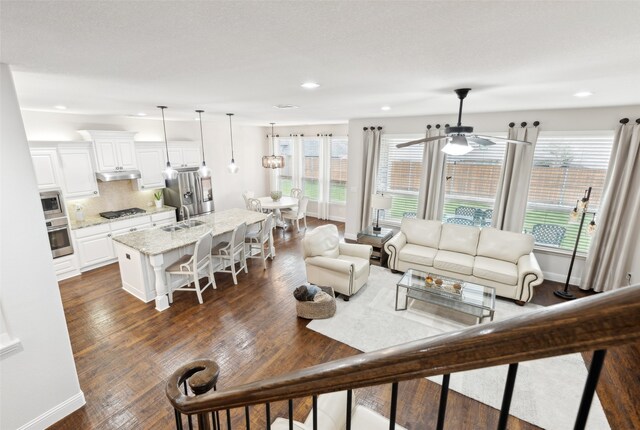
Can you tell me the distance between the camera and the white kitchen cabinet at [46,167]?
15.0 ft

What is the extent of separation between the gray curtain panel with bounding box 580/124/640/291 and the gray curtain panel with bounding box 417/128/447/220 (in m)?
2.28

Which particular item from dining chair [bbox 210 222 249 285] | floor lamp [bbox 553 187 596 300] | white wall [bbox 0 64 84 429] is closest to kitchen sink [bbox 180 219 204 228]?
dining chair [bbox 210 222 249 285]

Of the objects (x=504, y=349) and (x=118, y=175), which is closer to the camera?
(x=504, y=349)

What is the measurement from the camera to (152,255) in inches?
153

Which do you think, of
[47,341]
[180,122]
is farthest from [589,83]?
→ [180,122]

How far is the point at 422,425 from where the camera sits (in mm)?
2479

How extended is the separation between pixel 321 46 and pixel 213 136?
21.8 feet

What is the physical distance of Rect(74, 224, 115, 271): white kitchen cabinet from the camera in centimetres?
509

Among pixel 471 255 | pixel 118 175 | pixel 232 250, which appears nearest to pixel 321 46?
pixel 232 250

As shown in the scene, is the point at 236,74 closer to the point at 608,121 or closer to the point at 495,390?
the point at 495,390

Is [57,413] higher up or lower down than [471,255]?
lower down

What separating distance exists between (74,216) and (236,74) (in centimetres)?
496

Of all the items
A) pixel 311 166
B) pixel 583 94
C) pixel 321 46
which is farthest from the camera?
pixel 311 166

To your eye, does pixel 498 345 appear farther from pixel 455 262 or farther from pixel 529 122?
pixel 529 122
